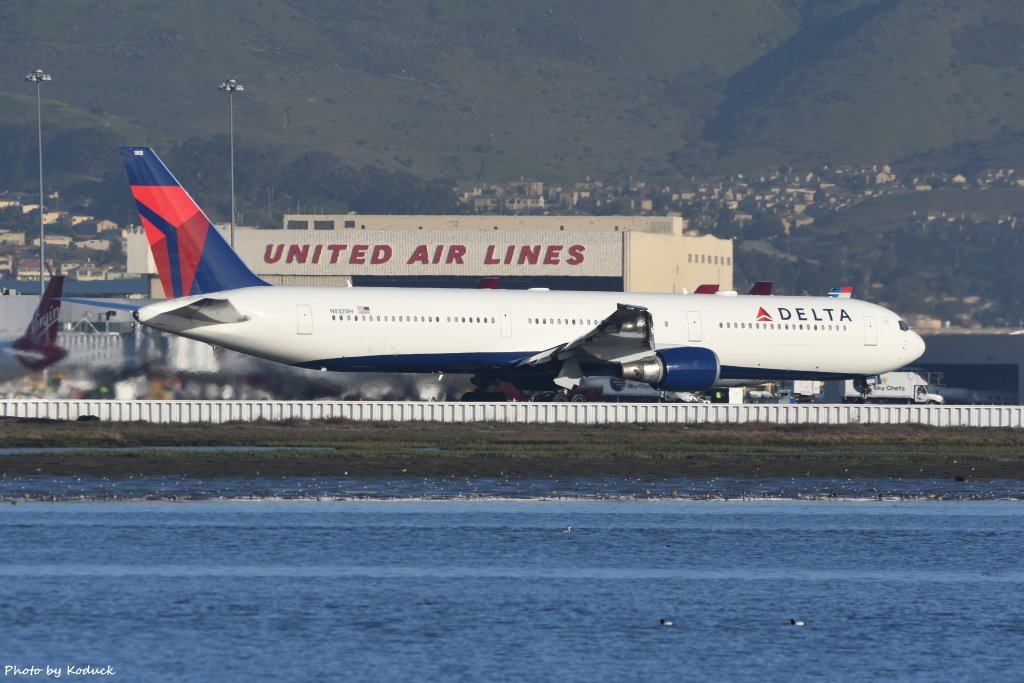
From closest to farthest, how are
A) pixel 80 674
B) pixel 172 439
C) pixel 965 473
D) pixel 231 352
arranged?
pixel 80 674
pixel 965 473
pixel 172 439
pixel 231 352

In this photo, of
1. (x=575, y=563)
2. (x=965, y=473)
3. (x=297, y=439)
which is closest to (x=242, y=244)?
(x=297, y=439)

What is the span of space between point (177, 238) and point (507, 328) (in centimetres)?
1025

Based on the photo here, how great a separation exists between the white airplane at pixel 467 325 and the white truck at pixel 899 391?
1822 centimetres

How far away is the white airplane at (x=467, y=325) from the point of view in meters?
55.8

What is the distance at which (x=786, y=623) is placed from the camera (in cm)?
2473

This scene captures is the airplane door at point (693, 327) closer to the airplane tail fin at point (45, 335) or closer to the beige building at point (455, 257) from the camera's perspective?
the airplane tail fin at point (45, 335)

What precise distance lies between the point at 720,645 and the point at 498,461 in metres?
20.8

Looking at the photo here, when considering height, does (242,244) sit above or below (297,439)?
above

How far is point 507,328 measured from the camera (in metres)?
58.8

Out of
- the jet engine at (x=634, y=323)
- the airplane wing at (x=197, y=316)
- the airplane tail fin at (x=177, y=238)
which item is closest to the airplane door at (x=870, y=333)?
the jet engine at (x=634, y=323)

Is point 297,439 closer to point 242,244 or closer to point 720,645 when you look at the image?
point 720,645

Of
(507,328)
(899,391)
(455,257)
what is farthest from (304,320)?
(455,257)

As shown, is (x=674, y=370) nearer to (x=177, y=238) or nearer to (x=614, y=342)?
(x=614, y=342)

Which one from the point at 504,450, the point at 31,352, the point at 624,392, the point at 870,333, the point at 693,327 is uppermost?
the point at 693,327
